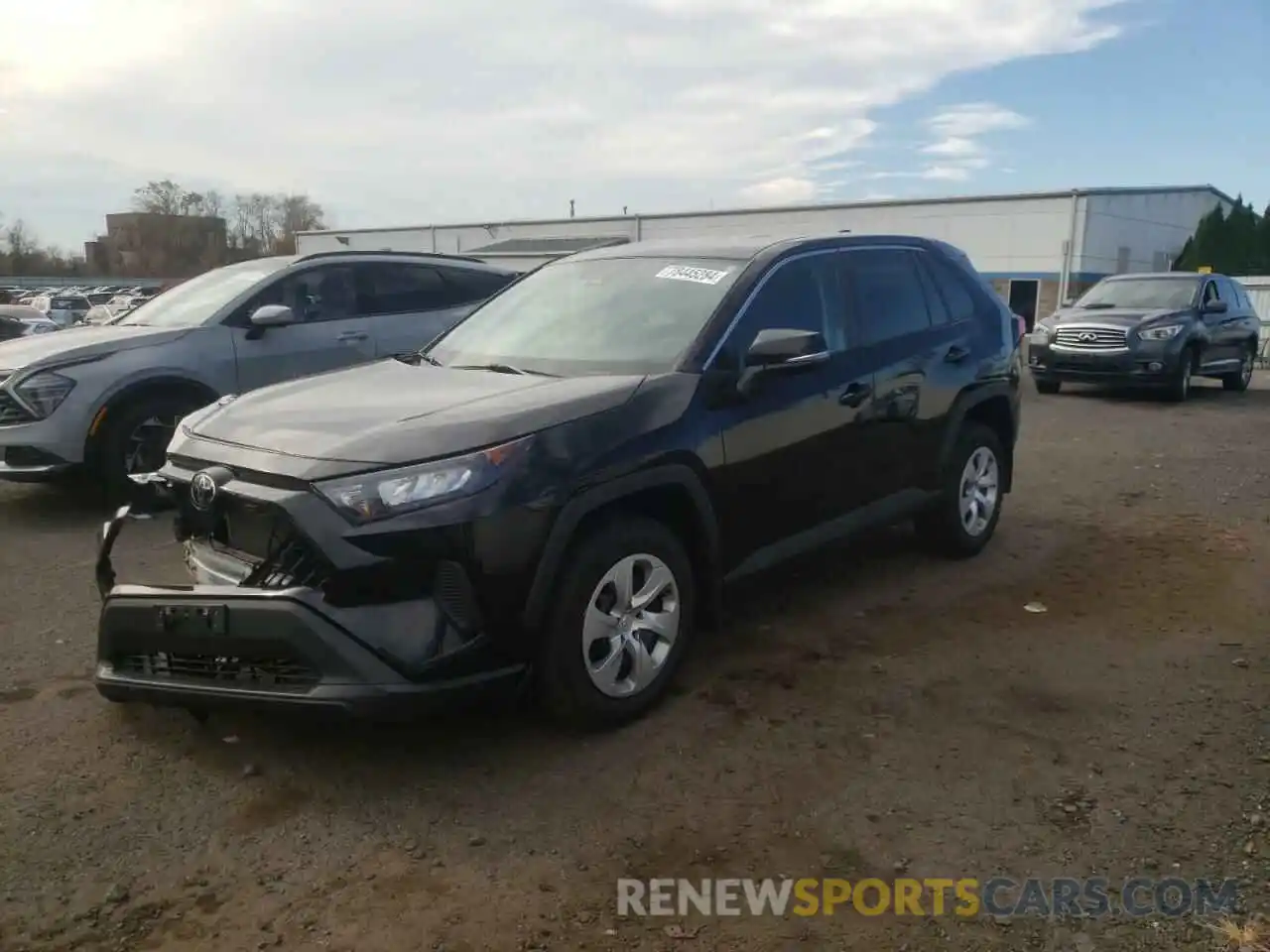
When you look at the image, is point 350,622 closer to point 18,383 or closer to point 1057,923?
point 1057,923

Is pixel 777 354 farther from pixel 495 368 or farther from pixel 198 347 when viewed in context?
pixel 198 347

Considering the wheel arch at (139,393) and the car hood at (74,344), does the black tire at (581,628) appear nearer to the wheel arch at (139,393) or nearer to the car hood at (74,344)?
the wheel arch at (139,393)

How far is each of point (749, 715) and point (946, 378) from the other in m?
2.43

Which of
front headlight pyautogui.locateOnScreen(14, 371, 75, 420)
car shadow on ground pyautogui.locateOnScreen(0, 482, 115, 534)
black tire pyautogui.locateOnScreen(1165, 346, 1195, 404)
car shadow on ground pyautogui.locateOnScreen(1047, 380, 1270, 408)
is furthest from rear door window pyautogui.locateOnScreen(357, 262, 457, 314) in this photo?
black tire pyautogui.locateOnScreen(1165, 346, 1195, 404)

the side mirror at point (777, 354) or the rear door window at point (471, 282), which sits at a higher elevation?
the rear door window at point (471, 282)

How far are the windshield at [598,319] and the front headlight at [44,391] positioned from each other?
10.4ft

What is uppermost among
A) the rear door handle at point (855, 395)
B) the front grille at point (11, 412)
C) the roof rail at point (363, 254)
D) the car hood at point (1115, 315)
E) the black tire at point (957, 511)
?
the roof rail at point (363, 254)

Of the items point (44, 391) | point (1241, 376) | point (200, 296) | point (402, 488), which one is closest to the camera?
point (402, 488)

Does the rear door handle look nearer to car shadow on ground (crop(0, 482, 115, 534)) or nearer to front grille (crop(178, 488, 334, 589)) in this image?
front grille (crop(178, 488, 334, 589))

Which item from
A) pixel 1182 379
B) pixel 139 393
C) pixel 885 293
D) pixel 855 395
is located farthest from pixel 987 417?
pixel 1182 379

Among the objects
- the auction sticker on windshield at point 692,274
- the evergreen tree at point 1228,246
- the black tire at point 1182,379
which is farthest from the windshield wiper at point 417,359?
the evergreen tree at point 1228,246

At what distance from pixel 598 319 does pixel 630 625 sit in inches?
57.4

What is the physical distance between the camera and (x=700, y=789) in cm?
331

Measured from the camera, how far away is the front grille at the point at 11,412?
21.3ft
